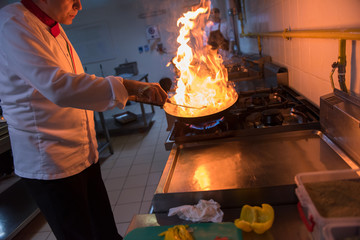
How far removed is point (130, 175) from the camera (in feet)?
10.1

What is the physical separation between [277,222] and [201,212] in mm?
250

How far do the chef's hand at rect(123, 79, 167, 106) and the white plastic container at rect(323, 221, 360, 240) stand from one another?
2.62 feet

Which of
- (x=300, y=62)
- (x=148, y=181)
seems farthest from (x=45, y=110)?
(x=148, y=181)

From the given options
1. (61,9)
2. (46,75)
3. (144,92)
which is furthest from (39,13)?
(144,92)

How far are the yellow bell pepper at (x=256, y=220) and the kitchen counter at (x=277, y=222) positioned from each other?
31 mm

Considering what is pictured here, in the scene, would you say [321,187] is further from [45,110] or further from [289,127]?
[45,110]

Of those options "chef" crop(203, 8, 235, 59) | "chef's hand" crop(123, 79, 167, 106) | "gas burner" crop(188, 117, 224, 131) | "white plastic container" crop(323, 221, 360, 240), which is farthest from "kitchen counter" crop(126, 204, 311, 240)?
"chef" crop(203, 8, 235, 59)

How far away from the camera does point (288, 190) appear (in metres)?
0.86

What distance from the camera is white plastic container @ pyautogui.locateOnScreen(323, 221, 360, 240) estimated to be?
566mm

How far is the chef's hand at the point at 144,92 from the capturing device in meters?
1.12

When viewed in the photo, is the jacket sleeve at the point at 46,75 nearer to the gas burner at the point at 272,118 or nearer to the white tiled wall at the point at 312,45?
the gas burner at the point at 272,118

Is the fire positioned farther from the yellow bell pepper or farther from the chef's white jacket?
the yellow bell pepper

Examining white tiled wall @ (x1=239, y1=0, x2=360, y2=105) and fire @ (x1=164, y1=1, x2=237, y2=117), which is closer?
white tiled wall @ (x1=239, y1=0, x2=360, y2=105)

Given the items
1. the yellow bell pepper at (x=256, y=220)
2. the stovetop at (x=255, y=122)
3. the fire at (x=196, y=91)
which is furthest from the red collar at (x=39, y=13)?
the yellow bell pepper at (x=256, y=220)
